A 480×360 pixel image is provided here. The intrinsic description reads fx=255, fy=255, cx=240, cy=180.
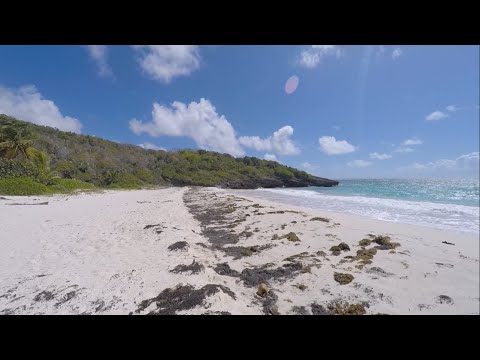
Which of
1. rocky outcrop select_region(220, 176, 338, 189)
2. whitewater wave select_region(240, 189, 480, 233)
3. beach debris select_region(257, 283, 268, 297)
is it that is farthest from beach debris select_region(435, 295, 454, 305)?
rocky outcrop select_region(220, 176, 338, 189)

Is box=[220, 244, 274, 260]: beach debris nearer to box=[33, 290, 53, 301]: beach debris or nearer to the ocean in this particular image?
box=[33, 290, 53, 301]: beach debris

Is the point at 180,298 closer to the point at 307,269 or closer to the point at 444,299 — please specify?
the point at 307,269

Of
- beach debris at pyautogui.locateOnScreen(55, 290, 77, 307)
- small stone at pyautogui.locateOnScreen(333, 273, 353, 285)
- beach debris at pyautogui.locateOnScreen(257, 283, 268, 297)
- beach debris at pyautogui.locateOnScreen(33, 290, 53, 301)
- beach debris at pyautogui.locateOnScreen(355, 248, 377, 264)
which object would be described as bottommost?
beach debris at pyautogui.locateOnScreen(33, 290, 53, 301)

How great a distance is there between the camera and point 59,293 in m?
4.08

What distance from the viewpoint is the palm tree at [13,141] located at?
24609 mm

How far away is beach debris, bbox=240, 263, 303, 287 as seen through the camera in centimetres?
476

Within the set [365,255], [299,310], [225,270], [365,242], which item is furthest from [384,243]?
[225,270]

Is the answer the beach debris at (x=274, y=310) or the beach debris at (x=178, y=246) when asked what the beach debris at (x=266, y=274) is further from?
the beach debris at (x=178, y=246)

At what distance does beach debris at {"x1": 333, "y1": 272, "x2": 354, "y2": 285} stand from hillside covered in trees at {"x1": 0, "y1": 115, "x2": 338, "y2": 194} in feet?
76.1

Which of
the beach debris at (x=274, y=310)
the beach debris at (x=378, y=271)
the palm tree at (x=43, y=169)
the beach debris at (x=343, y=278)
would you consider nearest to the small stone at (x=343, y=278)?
the beach debris at (x=343, y=278)

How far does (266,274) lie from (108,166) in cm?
5060
